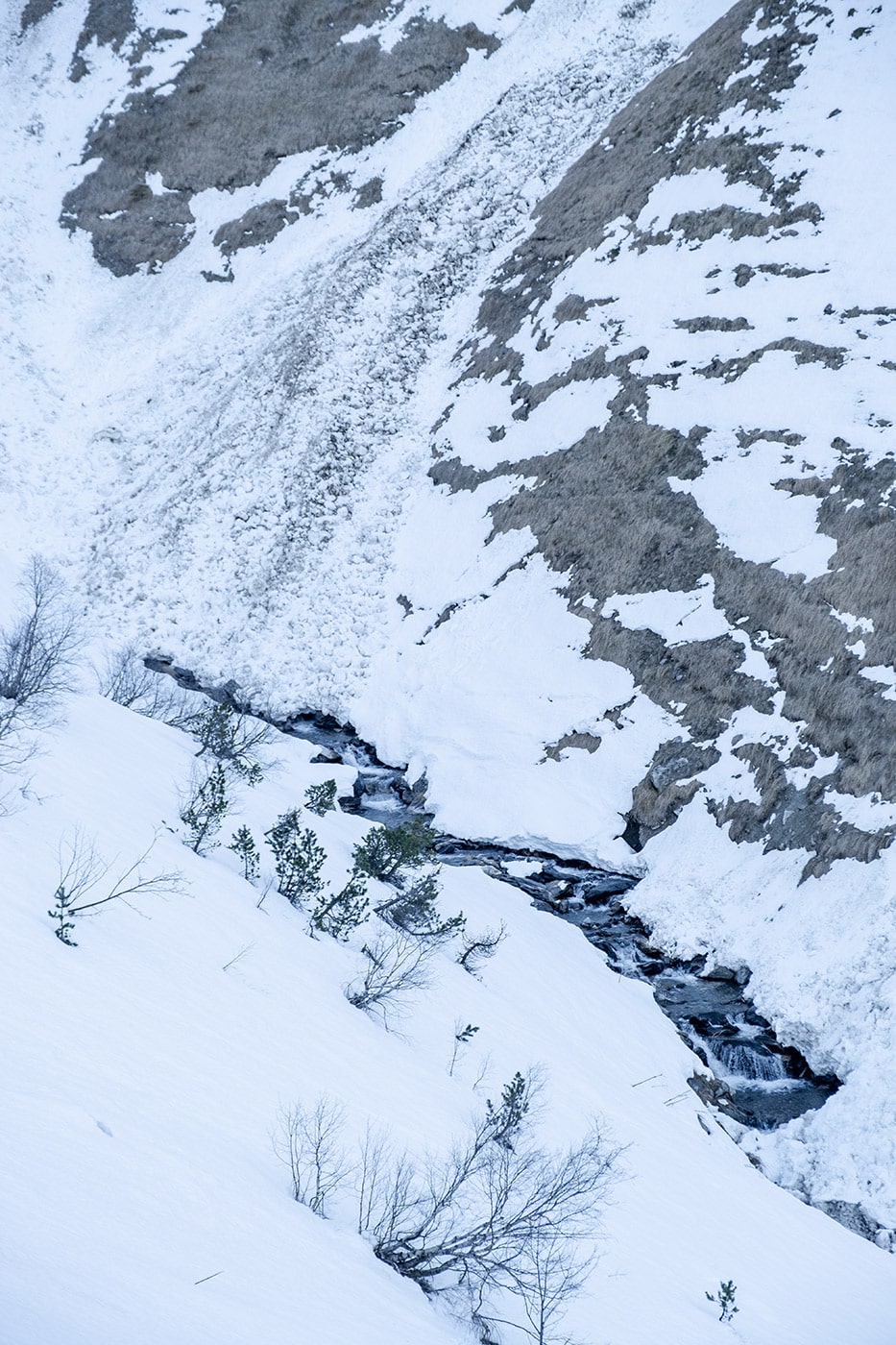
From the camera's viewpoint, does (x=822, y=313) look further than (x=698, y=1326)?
Yes

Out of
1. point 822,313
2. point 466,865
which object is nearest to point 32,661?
point 466,865

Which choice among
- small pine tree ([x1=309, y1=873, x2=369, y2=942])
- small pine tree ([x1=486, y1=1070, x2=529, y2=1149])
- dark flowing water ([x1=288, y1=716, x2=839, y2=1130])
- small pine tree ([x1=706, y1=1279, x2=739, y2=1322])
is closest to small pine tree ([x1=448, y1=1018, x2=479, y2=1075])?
small pine tree ([x1=486, y1=1070, x2=529, y2=1149])

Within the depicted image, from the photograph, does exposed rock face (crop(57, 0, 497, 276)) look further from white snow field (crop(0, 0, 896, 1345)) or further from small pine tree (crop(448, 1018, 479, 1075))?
small pine tree (crop(448, 1018, 479, 1075))

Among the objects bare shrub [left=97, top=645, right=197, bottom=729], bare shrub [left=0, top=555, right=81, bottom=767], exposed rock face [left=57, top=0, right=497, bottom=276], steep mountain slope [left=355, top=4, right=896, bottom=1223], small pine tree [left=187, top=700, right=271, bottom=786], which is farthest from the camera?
exposed rock face [left=57, top=0, right=497, bottom=276]

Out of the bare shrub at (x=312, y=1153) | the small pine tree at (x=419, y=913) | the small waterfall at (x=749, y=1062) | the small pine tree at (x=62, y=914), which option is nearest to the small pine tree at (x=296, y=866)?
the small pine tree at (x=419, y=913)

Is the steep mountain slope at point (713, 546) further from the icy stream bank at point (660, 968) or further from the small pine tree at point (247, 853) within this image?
the small pine tree at point (247, 853)

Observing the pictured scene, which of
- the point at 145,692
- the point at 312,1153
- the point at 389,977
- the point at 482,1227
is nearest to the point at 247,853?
the point at 389,977

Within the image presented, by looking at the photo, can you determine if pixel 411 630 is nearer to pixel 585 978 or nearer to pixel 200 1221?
pixel 585 978
